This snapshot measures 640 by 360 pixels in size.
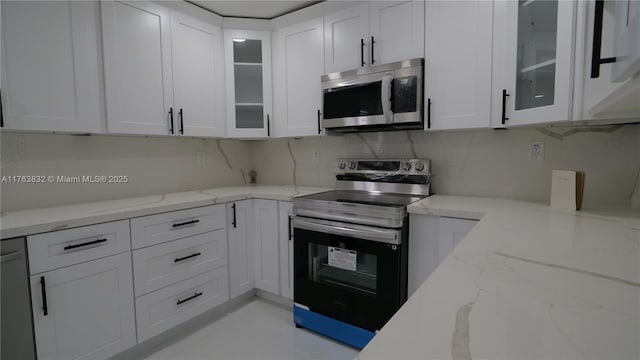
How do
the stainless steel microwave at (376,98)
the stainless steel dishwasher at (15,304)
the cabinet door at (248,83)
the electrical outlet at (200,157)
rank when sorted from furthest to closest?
the electrical outlet at (200,157) < the cabinet door at (248,83) < the stainless steel microwave at (376,98) < the stainless steel dishwasher at (15,304)

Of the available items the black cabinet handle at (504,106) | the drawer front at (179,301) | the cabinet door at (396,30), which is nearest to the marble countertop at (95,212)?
the drawer front at (179,301)

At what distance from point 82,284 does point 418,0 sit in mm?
2432

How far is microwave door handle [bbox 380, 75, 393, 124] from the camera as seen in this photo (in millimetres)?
1959

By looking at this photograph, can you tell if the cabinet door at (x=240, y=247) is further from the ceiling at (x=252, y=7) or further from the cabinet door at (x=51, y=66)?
the ceiling at (x=252, y=7)

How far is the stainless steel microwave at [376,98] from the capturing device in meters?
1.92

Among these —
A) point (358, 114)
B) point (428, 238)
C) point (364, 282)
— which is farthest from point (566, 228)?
point (358, 114)

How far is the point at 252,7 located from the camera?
2385 millimetres

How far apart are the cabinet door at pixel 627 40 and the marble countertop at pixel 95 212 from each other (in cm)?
177

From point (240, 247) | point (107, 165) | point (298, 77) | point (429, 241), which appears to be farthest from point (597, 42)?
point (107, 165)

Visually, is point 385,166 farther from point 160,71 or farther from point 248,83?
point 160,71

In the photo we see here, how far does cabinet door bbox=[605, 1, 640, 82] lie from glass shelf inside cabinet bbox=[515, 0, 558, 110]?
0.68 meters

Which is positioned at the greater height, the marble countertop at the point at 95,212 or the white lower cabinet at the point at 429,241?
the marble countertop at the point at 95,212

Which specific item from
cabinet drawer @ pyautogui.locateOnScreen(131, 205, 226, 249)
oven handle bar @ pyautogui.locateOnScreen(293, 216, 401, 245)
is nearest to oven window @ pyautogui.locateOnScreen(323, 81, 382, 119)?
oven handle bar @ pyautogui.locateOnScreen(293, 216, 401, 245)

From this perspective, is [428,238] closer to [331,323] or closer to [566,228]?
[566,228]
